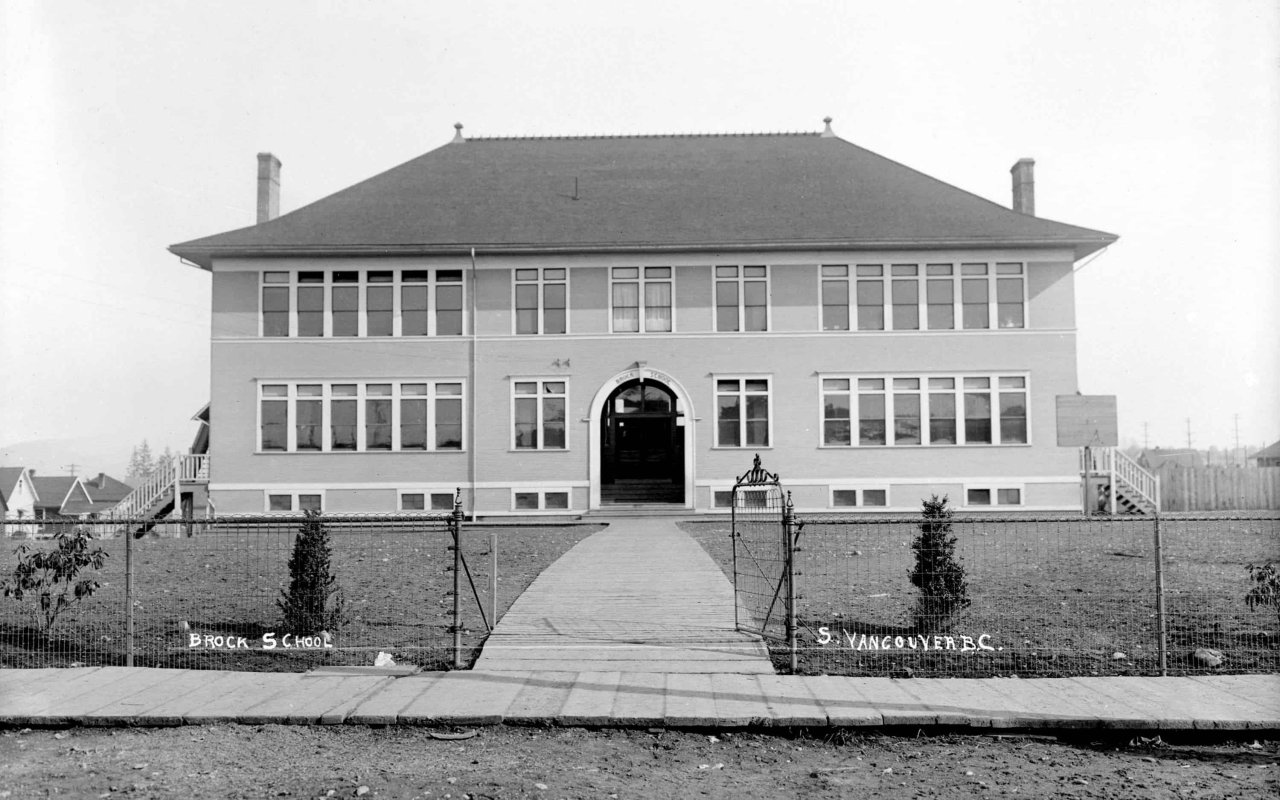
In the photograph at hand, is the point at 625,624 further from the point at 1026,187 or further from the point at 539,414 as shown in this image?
the point at 1026,187

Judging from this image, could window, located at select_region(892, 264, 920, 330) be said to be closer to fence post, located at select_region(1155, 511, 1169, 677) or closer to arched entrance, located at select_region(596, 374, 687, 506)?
arched entrance, located at select_region(596, 374, 687, 506)

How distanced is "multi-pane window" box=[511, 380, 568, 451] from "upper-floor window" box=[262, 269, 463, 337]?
2881 mm

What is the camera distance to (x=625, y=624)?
1062 cm

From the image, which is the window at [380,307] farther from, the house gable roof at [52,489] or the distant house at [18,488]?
the house gable roof at [52,489]

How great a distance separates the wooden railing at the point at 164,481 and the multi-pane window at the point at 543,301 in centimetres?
1058

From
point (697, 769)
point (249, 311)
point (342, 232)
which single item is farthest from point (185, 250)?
point (697, 769)

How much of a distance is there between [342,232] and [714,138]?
13.9 m

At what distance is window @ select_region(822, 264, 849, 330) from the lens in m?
29.3

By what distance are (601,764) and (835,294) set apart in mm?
24613

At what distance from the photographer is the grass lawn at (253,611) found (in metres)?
9.31

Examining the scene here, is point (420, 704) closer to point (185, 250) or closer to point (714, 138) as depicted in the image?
point (185, 250)

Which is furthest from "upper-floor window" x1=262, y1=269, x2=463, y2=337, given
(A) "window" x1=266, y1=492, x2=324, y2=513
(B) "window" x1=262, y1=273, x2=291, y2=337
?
(A) "window" x1=266, y1=492, x2=324, y2=513

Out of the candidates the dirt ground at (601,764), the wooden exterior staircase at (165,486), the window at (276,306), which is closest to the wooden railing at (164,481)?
the wooden exterior staircase at (165,486)

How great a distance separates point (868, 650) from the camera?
8.66m
